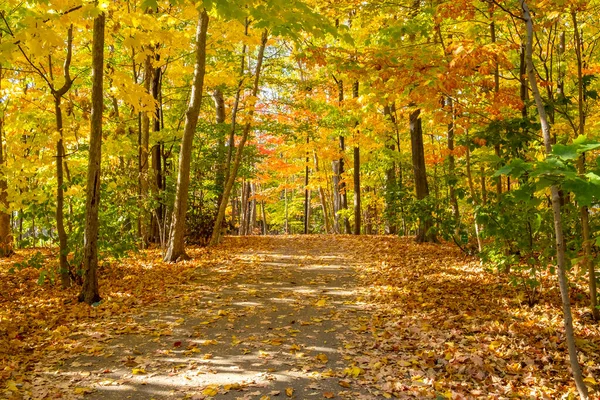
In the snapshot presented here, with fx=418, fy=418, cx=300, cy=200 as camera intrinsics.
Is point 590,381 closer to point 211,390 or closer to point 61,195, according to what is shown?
point 211,390

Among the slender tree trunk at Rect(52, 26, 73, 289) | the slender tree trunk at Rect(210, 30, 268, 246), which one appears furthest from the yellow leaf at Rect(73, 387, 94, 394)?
the slender tree trunk at Rect(210, 30, 268, 246)

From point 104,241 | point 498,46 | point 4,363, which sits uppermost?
point 498,46

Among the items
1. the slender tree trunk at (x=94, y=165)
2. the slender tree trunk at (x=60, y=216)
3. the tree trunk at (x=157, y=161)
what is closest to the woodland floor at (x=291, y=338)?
the slender tree trunk at (x=60, y=216)

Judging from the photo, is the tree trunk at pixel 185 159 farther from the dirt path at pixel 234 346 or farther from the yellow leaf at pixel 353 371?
the yellow leaf at pixel 353 371

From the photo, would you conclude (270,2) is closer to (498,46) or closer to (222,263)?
(498,46)

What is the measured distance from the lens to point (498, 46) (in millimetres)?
5082

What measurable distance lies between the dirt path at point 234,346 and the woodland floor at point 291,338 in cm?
2

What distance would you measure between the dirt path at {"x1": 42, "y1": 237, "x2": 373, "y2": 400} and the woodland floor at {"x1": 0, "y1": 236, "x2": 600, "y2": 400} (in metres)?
0.02

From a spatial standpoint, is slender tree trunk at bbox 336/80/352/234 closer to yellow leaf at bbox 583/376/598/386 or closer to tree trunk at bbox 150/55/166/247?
tree trunk at bbox 150/55/166/247

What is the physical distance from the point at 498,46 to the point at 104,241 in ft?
22.6

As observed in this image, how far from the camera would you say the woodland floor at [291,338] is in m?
3.99

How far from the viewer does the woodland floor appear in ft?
13.1

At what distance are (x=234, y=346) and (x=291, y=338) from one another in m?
0.72

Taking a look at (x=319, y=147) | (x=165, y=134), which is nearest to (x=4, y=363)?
(x=165, y=134)
